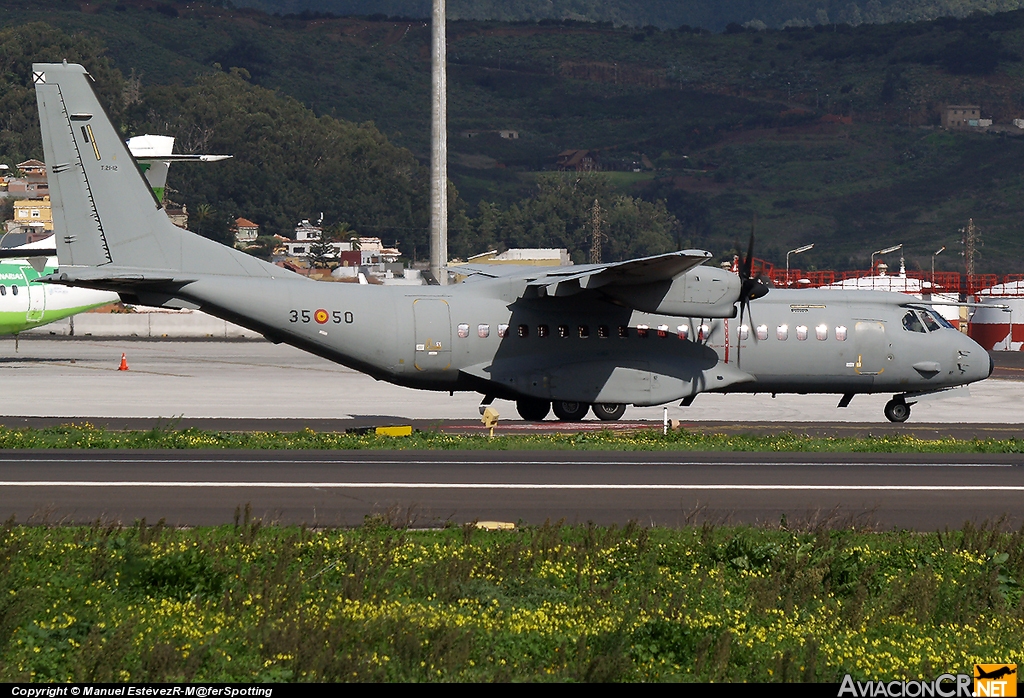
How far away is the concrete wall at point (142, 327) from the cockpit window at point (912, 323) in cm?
5163

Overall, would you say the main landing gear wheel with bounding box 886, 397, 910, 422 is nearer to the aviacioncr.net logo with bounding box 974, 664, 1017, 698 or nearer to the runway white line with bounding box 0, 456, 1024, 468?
the runway white line with bounding box 0, 456, 1024, 468

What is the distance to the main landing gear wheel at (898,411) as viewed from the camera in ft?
117

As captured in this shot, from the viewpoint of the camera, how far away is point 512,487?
67.6 feet

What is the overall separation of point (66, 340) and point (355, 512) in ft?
191

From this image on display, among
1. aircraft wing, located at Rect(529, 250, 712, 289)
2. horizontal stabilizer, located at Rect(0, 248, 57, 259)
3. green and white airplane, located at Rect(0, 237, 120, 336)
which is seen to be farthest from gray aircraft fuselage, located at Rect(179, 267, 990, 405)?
green and white airplane, located at Rect(0, 237, 120, 336)

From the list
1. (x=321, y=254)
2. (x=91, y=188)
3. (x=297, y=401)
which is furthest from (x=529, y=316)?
(x=321, y=254)

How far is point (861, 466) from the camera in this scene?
941 inches

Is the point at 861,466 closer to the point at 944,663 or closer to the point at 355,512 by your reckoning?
the point at 355,512

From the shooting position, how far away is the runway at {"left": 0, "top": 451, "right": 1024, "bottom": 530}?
17906 mm

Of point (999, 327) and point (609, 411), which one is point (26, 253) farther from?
point (999, 327)

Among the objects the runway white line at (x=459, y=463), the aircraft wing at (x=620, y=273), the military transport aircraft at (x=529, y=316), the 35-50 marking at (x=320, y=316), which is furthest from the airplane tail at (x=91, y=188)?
the runway white line at (x=459, y=463)

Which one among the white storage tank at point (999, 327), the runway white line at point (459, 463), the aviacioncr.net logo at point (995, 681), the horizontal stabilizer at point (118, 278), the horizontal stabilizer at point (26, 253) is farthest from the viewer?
the white storage tank at point (999, 327)

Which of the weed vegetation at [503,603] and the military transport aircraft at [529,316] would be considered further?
the military transport aircraft at [529,316]

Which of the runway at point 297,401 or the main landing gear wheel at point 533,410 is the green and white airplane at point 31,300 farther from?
the main landing gear wheel at point 533,410
